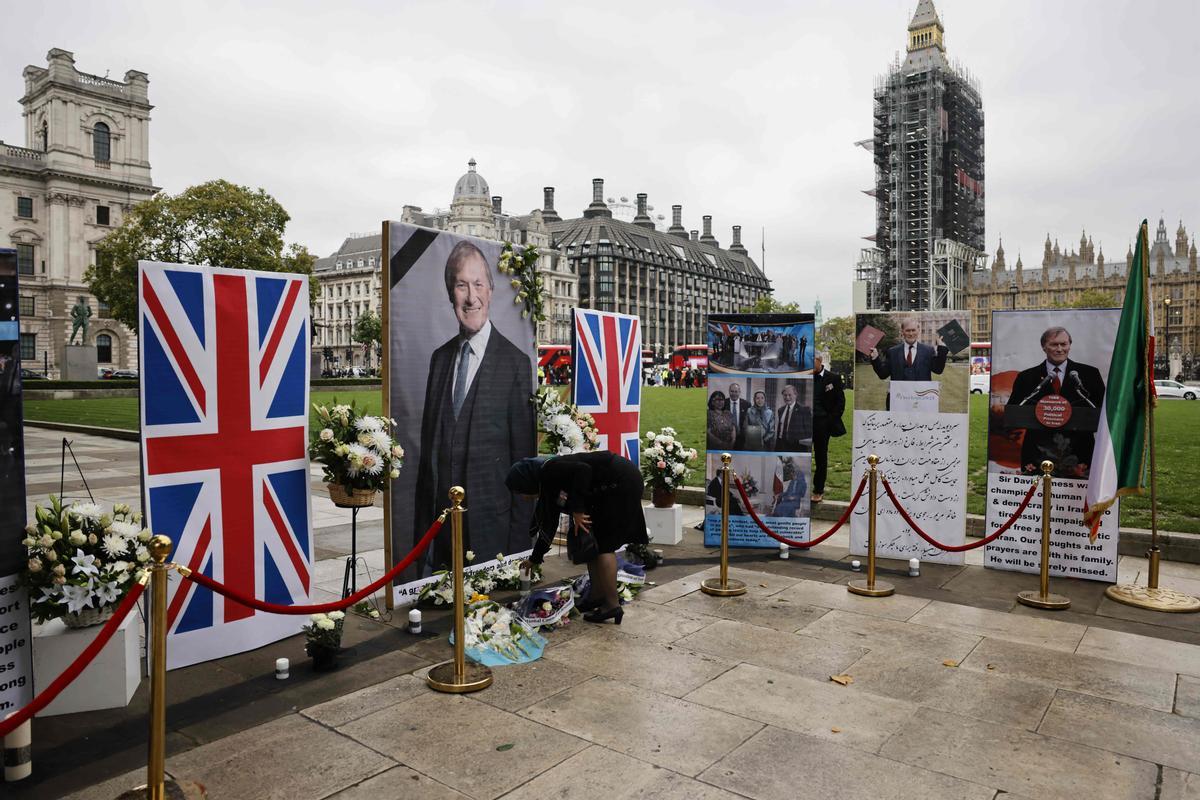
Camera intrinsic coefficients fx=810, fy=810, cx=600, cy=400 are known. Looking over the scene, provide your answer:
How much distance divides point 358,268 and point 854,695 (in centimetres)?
11724

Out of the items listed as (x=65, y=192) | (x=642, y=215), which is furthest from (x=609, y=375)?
(x=642, y=215)

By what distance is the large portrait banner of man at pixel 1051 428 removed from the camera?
8047 millimetres

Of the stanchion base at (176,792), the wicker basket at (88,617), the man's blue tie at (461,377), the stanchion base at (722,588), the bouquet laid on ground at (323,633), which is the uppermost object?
the man's blue tie at (461,377)

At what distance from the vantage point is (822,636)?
6289 millimetres

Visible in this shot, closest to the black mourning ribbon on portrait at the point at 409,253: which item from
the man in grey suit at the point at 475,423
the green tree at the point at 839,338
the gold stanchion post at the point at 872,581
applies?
the man in grey suit at the point at 475,423

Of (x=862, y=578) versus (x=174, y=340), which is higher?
(x=174, y=340)

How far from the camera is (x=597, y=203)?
429ft

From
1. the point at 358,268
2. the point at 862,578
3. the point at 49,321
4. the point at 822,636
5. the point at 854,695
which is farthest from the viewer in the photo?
the point at 358,268

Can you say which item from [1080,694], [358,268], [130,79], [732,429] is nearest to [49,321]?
[130,79]

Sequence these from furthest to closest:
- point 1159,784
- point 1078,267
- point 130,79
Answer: point 1078,267 < point 130,79 < point 1159,784

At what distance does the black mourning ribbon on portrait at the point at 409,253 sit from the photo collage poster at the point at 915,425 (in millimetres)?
4997

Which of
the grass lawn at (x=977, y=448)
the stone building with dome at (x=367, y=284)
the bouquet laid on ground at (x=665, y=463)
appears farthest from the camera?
the stone building with dome at (x=367, y=284)

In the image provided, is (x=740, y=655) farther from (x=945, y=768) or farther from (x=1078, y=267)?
(x=1078, y=267)

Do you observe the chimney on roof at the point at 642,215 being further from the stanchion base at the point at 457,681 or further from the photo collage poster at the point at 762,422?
the stanchion base at the point at 457,681
